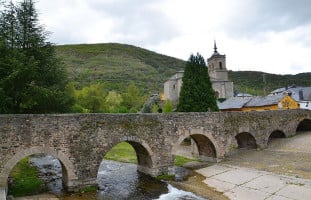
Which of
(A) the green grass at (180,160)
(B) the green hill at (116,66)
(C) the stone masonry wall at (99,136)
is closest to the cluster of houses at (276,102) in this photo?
(C) the stone masonry wall at (99,136)

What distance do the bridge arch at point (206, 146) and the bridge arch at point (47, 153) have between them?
30.9 ft

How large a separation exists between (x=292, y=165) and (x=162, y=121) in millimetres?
10048

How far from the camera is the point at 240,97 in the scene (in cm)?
5062

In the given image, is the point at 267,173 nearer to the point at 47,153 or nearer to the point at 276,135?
the point at 276,135

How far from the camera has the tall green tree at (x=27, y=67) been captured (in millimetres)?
18828

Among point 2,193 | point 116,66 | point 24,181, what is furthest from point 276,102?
point 116,66

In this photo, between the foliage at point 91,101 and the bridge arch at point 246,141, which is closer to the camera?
the bridge arch at point 246,141

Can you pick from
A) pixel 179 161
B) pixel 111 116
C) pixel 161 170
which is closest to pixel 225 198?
pixel 161 170

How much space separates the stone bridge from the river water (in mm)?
835

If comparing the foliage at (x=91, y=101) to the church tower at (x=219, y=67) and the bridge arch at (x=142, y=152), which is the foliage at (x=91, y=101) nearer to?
the bridge arch at (x=142, y=152)

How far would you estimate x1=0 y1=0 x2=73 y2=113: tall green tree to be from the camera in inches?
741

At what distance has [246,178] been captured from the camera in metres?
17.8

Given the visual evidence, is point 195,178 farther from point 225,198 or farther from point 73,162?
point 73,162

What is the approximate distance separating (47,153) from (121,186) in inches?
205
